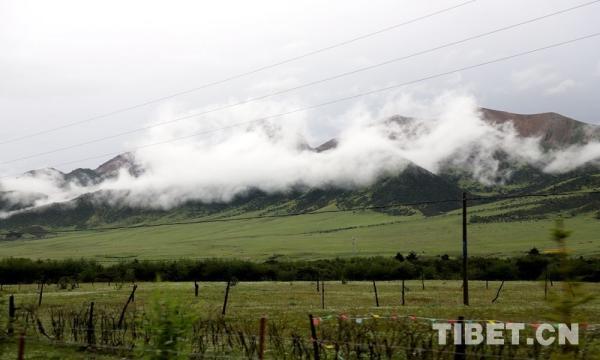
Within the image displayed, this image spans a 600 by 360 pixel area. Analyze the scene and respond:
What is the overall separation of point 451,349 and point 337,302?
3265cm

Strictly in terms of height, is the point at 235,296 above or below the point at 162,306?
below

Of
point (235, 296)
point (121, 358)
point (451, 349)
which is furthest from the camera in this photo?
point (235, 296)

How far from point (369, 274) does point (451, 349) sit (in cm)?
9936

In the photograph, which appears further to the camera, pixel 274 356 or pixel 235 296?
pixel 235 296

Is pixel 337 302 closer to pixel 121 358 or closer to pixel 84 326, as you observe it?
pixel 84 326

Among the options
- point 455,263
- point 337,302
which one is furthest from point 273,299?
point 455,263

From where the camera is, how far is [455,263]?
122 meters

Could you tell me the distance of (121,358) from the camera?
22750 millimetres

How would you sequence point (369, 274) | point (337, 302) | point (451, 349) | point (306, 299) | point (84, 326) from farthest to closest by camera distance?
point (369, 274)
point (306, 299)
point (337, 302)
point (84, 326)
point (451, 349)

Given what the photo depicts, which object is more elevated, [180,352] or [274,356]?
[180,352]

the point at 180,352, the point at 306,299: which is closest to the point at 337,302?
the point at 306,299

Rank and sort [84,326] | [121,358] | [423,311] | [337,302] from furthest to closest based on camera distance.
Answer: [337,302] → [423,311] → [84,326] → [121,358]

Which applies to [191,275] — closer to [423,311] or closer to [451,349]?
[423,311]

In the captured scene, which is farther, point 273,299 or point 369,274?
point 369,274
